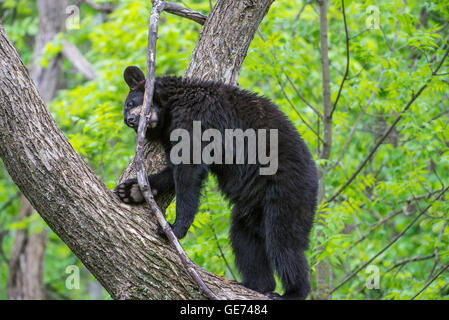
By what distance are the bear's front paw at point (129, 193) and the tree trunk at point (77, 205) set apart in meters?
0.11

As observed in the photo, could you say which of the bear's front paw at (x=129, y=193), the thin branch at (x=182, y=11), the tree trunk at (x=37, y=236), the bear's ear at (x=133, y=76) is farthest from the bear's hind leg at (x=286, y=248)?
the tree trunk at (x=37, y=236)

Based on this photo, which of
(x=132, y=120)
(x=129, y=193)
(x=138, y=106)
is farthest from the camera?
(x=138, y=106)

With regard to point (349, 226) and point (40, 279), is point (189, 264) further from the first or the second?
point (40, 279)

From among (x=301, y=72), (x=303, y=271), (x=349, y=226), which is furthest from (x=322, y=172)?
(x=303, y=271)

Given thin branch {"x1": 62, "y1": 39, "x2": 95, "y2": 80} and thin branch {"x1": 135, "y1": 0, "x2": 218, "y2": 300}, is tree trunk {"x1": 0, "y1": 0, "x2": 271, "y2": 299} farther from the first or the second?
thin branch {"x1": 62, "y1": 39, "x2": 95, "y2": 80}

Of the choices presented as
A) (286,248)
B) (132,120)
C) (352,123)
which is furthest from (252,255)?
(352,123)

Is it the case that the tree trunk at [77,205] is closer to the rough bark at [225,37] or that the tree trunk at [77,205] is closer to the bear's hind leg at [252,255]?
the bear's hind leg at [252,255]

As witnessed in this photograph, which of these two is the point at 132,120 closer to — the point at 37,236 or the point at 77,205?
the point at 77,205

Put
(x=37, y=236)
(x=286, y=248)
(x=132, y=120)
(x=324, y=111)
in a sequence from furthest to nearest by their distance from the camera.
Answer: (x=37, y=236) < (x=324, y=111) < (x=132, y=120) < (x=286, y=248)

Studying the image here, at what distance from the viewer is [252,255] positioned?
16.4 feet

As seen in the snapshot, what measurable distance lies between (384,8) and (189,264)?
4.32 metres

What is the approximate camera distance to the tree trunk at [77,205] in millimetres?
3426

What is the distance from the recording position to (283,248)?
14.5 ft

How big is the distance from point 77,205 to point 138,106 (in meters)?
1.49
